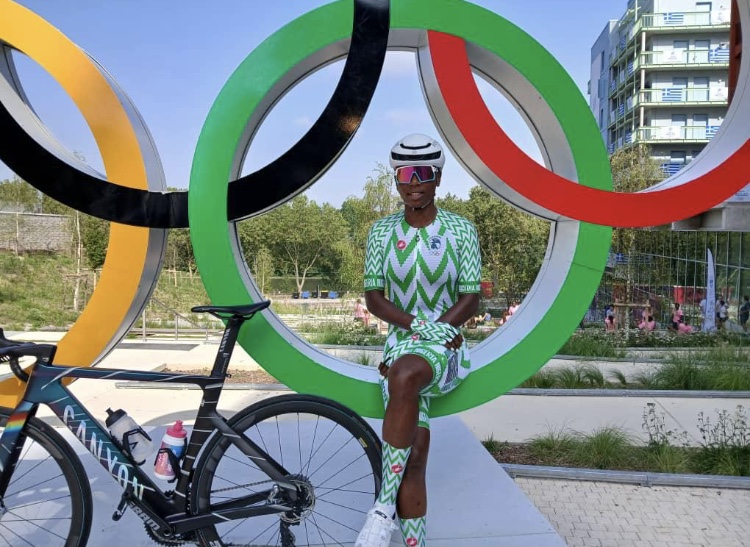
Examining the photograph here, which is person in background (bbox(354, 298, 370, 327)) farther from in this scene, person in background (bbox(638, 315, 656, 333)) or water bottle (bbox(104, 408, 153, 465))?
water bottle (bbox(104, 408, 153, 465))

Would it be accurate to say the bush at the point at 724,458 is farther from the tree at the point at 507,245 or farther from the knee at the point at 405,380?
the tree at the point at 507,245

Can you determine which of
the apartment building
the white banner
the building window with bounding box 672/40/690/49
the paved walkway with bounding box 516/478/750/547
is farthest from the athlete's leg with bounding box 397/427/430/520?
the building window with bounding box 672/40/690/49

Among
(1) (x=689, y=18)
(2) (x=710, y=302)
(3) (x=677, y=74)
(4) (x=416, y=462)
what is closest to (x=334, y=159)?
(4) (x=416, y=462)

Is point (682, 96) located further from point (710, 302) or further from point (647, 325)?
point (647, 325)

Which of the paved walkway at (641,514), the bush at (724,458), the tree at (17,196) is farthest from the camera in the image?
the tree at (17,196)

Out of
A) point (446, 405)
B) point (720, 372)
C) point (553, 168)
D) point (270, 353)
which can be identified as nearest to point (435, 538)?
point (446, 405)

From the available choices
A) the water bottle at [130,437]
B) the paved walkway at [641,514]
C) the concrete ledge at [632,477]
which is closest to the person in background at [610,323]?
the concrete ledge at [632,477]

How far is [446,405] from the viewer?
11.3 feet

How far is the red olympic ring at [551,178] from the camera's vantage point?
3.47 metres

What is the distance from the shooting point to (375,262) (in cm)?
314

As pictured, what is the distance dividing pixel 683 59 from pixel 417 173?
3980 centimetres

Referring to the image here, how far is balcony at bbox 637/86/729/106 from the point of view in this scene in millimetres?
36219

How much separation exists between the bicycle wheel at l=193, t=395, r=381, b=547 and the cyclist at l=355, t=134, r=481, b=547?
0.80 feet

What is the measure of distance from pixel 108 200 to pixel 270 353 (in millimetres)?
1304
